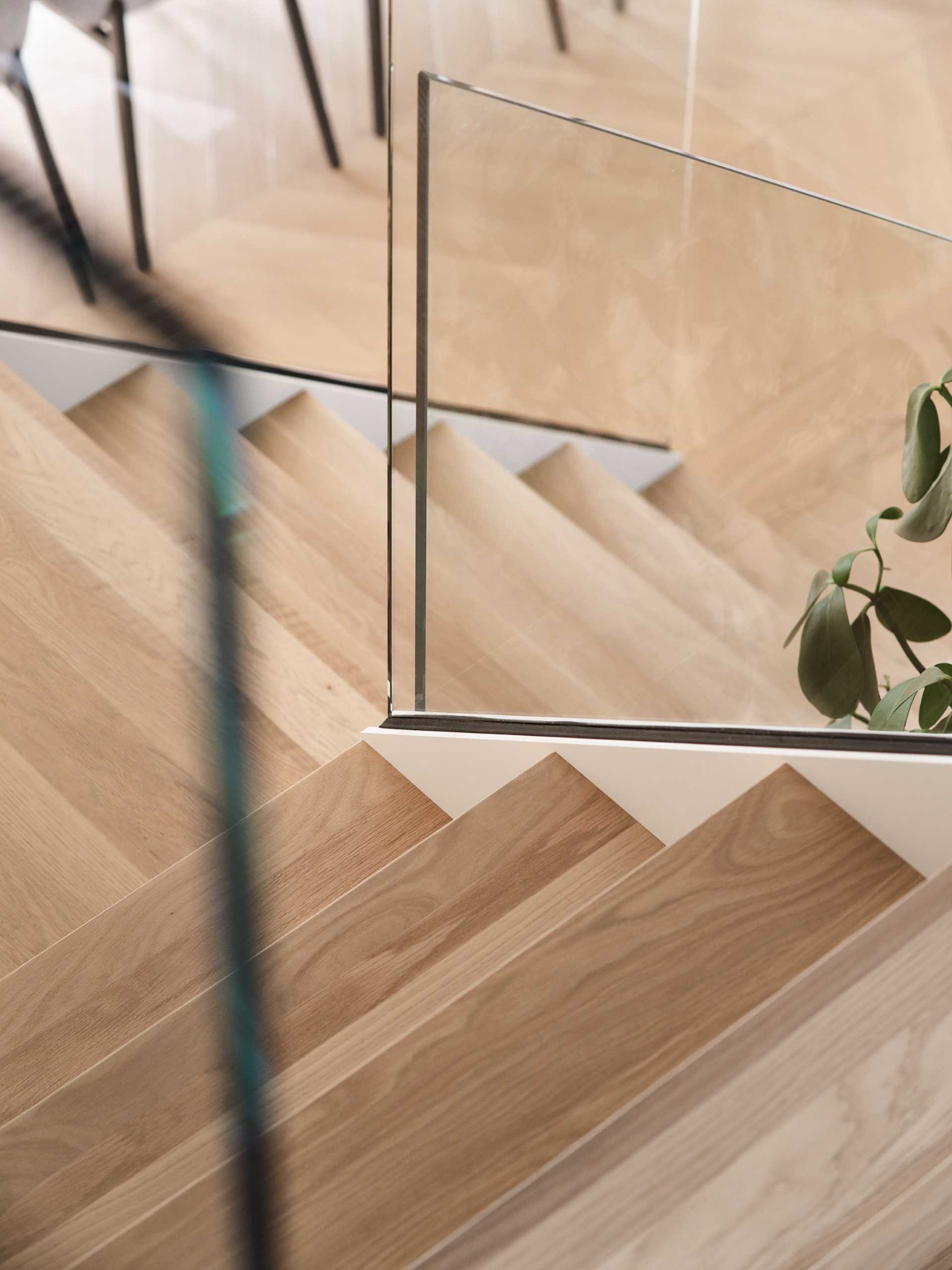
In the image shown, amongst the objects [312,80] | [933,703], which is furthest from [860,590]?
[312,80]

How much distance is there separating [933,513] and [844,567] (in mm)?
134

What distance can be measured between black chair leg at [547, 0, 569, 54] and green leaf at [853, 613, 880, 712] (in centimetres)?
255

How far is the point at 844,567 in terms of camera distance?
147 cm

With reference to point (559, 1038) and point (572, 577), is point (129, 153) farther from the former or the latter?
point (559, 1038)

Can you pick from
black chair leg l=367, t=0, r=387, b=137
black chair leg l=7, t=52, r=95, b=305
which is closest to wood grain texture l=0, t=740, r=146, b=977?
black chair leg l=7, t=52, r=95, b=305

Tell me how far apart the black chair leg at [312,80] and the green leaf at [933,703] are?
242 cm

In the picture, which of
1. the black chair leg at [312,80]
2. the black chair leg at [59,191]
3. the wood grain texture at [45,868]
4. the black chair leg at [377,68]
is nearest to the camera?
the wood grain texture at [45,868]

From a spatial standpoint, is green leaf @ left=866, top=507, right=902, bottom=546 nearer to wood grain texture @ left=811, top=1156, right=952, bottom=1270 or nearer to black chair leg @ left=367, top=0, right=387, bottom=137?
wood grain texture @ left=811, top=1156, right=952, bottom=1270

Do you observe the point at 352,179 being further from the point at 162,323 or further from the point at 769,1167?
the point at 769,1167

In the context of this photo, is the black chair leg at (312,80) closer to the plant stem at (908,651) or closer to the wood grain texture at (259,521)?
the wood grain texture at (259,521)

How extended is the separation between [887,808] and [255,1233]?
2.09 feet

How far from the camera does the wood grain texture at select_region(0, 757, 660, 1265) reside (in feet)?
4.03

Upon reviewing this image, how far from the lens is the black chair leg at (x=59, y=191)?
2.65 m

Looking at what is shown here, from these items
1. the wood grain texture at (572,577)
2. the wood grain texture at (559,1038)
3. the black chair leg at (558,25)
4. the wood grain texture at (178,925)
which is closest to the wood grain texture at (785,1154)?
the wood grain texture at (559,1038)
